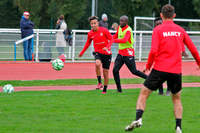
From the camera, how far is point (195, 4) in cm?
3953

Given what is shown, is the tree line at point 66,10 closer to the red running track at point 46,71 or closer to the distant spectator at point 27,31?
the distant spectator at point 27,31

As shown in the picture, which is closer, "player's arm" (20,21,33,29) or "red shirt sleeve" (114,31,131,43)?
"red shirt sleeve" (114,31,131,43)

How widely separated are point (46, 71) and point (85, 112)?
9959 millimetres

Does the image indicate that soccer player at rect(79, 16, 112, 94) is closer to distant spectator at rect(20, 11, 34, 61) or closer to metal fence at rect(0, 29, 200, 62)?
distant spectator at rect(20, 11, 34, 61)

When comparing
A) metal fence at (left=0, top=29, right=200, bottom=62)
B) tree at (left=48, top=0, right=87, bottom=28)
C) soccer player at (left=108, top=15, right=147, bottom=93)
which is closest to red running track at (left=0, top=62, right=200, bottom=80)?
metal fence at (left=0, top=29, right=200, bottom=62)

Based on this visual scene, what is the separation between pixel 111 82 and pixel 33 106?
637 cm

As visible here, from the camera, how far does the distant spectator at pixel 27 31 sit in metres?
22.0

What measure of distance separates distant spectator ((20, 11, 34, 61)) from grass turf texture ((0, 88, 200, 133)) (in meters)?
8.94

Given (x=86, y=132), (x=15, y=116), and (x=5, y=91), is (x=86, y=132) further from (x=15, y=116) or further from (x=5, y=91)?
(x=5, y=91)

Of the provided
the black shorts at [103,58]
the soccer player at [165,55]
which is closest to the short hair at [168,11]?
the soccer player at [165,55]

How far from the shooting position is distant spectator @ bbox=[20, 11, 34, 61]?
866 inches

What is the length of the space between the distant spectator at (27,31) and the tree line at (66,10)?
1373 cm

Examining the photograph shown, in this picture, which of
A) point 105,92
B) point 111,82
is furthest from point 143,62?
point 105,92

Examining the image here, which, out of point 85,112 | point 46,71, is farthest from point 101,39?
point 46,71
